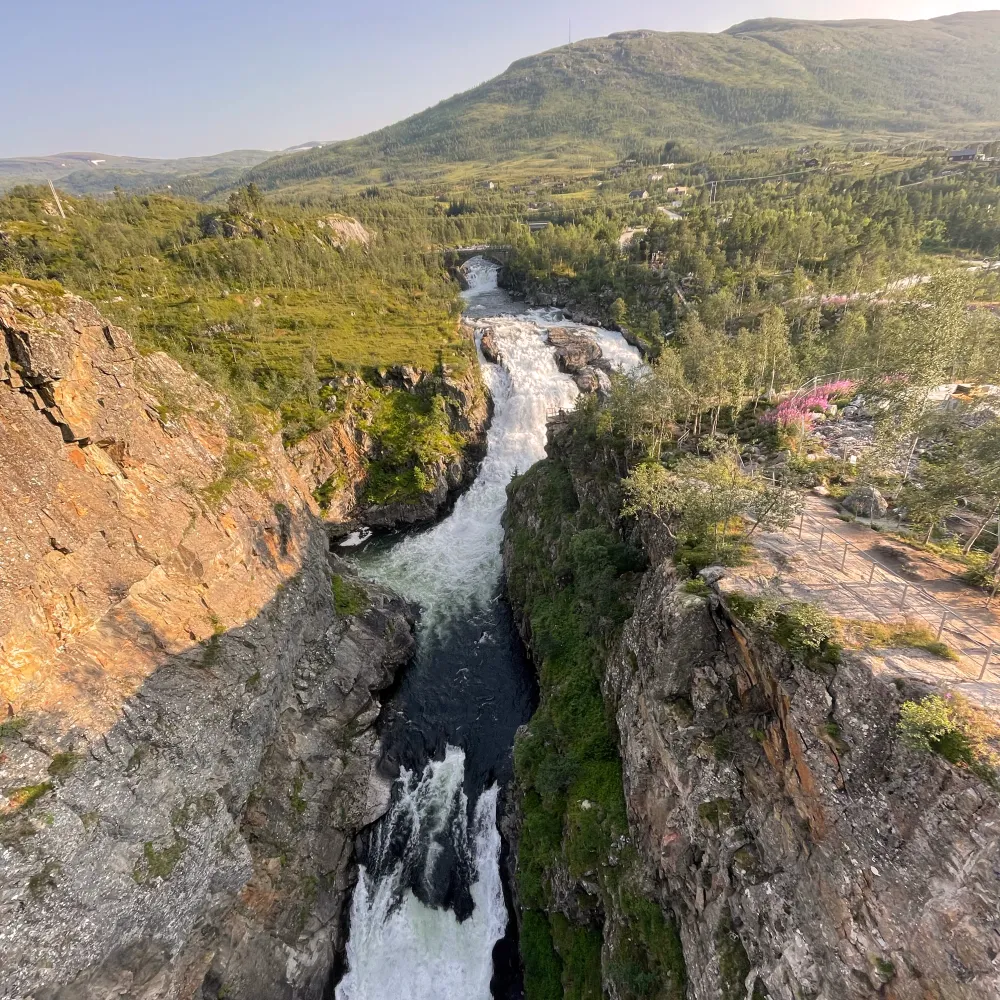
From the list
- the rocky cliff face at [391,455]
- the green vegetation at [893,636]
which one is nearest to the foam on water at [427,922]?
the green vegetation at [893,636]

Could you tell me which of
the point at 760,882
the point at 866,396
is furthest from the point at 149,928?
the point at 866,396

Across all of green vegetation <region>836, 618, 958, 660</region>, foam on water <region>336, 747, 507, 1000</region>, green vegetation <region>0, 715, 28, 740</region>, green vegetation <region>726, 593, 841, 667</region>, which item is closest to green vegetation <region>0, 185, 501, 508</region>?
green vegetation <region>0, 715, 28, 740</region>

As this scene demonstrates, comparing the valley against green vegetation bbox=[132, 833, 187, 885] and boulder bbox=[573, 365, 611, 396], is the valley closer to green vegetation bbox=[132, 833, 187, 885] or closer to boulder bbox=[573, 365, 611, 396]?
green vegetation bbox=[132, 833, 187, 885]

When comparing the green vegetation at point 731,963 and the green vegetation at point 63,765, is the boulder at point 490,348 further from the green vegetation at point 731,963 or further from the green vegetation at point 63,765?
the green vegetation at point 731,963

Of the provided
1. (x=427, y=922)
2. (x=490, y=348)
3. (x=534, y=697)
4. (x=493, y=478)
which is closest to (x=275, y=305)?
(x=490, y=348)

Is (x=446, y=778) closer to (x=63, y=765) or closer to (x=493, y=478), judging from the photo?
(x=63, y=765)

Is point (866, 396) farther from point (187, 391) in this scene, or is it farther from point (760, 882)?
point (187, 391)
